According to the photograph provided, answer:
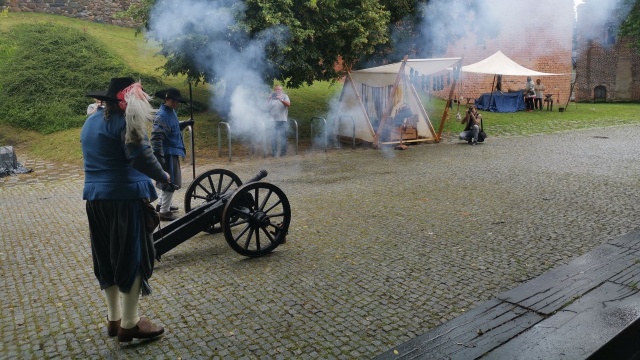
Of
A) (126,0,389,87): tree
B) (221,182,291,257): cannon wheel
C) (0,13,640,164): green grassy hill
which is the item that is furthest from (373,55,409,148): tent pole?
(221,182,291,257): cannon wheel

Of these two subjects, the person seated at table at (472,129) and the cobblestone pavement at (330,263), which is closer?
the cobblestone pavement at (330,263)

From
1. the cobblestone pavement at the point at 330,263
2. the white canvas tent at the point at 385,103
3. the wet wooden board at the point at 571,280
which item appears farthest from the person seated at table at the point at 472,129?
the wet wooden board at the point at 571,280

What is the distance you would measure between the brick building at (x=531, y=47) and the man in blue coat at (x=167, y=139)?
20.1 meters

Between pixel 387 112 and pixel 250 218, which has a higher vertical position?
pixel 387 112

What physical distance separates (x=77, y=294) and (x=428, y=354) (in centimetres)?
292

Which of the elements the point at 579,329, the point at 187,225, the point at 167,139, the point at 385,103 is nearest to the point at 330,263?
the point at 187,225

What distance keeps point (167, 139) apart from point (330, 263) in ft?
9.42

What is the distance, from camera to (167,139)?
679cm

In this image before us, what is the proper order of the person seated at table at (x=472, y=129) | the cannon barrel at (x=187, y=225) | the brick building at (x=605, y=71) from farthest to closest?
the brick building at (x=605, y=71) → the person seated at table at (x=472, y=129) → the cannon barrel at (x=187, y=225)

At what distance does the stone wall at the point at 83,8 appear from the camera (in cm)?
2406

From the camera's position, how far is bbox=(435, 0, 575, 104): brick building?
25406 mm

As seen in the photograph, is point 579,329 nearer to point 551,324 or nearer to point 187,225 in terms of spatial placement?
point 551,324

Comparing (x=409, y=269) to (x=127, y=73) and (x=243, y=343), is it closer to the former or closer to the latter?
(x=243, y=343)

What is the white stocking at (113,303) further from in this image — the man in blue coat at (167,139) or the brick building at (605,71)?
the brick building at (605,71)
